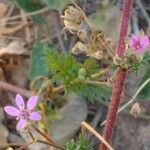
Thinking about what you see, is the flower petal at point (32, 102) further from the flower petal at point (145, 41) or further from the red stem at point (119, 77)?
the flower petal at point (145, 41)

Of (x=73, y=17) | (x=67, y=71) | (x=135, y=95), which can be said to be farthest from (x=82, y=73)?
(x=73, y=17)

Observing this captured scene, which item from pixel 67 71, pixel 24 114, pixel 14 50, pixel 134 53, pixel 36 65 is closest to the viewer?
pixel 134 53

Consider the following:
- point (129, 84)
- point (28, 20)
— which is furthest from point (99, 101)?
point (28, 20)

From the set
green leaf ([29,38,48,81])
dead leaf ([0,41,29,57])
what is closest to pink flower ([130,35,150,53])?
green leaf ([29,38,48,81])

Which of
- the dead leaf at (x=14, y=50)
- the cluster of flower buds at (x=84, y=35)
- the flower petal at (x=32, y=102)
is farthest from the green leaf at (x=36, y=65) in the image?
the cluster of flower buds at (x=84, y=35)

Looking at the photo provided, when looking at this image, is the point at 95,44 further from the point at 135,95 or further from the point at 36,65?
the point at 36,65

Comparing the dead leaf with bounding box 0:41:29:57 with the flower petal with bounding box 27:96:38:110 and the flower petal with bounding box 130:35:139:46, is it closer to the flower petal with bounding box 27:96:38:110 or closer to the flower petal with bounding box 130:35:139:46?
the flower petal with bounding box 27:96:38:110
